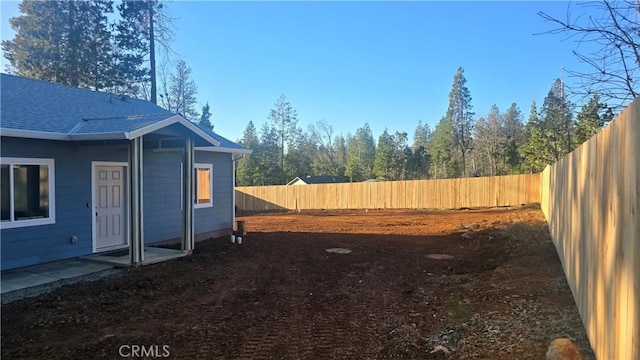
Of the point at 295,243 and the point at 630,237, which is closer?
the point at 630,237

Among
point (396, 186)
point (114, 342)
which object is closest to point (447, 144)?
point (396, 186)

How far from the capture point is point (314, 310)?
5.41 meters

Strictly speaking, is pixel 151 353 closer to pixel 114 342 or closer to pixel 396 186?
pixel 114 342

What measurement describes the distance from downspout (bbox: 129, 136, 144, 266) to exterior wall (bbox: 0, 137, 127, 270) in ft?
4.16

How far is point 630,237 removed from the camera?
2.17 metres

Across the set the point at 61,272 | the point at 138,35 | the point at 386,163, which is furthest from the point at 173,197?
the point at 386,163

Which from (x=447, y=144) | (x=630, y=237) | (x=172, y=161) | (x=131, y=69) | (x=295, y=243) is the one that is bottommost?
(x=295, y=243)

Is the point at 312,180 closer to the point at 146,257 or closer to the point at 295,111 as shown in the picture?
the point at 295,111

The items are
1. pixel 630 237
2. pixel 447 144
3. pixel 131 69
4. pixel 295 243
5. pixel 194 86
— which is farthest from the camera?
pixel 447 144

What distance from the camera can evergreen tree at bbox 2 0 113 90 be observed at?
21750 mm

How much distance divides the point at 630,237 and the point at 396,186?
2327 centimetres

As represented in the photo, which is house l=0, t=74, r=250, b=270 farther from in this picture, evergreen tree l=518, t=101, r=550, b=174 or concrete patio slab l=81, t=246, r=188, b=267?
evergreen tree l=518, t=101, r=550, b=174

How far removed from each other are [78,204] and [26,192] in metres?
1.02

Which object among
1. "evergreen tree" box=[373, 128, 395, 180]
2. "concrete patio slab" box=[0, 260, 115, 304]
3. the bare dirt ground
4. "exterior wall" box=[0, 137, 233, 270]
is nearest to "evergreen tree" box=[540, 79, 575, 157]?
"evergreen tree" box=[373, 128, 395, 180]
